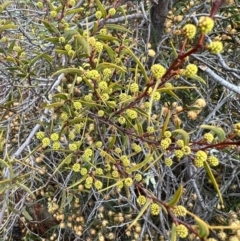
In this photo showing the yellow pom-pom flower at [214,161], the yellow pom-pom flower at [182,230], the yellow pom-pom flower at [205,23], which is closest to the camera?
the yellow pom-pom flower at [205,23]

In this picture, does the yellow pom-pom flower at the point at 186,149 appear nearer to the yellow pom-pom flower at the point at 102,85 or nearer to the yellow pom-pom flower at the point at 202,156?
the yellow pom-pom flower at the point at 202,156

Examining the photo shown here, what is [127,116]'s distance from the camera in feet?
2.92

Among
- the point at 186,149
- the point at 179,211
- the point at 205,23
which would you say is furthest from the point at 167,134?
the point at 205,23

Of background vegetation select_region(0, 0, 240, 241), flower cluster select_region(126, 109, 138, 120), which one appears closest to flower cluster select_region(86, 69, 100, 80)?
background vegetation select_region(0, 0, 240, 241)

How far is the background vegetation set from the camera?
0.76 metres

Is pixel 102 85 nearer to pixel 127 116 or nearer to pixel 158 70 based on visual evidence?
pixel 127 116

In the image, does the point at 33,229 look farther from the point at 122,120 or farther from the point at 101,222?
the point at 122,120

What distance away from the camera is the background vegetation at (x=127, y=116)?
764 mm

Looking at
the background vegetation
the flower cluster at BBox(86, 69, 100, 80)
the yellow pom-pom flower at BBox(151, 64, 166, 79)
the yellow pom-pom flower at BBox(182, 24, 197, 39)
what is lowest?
the background vegetation

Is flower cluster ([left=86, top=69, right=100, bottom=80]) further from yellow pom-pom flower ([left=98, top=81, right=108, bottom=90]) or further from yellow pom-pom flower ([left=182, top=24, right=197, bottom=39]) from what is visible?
yellow pom-pom flower ([left=182, top=24, right=197, bottom=39])

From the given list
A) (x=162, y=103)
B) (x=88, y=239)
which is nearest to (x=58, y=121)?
(x=162, y=103)

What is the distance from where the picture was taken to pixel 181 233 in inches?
24.6

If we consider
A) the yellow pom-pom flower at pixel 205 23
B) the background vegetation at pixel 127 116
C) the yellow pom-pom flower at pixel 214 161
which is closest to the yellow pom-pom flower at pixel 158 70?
the background vegetation at pixel 127 116

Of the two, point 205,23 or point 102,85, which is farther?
point 102,85
